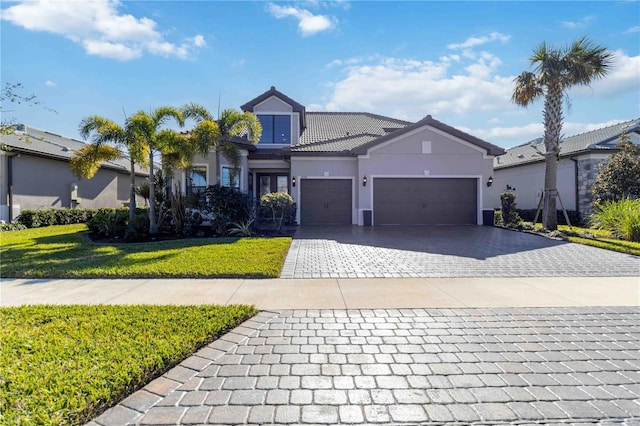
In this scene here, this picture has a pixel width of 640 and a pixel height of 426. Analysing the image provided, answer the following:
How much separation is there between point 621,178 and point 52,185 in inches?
1156

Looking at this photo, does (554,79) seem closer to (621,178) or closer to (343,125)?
(621,178)

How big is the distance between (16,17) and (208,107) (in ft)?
21.2

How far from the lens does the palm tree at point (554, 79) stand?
1321cm

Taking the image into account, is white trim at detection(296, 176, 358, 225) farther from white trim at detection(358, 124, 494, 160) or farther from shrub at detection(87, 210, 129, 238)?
shrub at detection(87, 210, 129, 238)

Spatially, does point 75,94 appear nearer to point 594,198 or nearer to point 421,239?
point 421,239

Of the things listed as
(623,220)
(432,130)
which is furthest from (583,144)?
(432,130)

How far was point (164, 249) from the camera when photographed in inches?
375

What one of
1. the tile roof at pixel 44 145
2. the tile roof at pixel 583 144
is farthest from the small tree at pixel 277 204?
the tile roof at pixel 583 144

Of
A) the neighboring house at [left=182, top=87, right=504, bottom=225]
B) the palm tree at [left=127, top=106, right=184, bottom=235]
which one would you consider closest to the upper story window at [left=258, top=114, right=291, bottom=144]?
the neighboring house at [left=182, top=87, right=504, bottom=225]

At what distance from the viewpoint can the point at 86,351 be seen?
10.9 ft

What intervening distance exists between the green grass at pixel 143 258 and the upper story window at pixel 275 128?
878cm

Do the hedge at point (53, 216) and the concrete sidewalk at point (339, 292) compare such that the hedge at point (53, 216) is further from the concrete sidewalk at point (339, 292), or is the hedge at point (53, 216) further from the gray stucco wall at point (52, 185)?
the concrete sidewalk at point (339, 292)

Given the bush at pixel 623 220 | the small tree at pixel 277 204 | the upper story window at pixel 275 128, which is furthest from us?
the upper story window at pixel 275 128

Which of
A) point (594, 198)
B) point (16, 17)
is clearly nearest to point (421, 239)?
point (594, 198)
